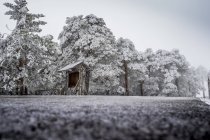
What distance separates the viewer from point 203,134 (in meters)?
2.90

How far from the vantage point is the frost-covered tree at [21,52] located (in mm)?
19219

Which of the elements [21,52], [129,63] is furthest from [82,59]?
[129,63]

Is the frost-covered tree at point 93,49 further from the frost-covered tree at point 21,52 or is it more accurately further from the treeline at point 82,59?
the frost-covered tree at point 21,52

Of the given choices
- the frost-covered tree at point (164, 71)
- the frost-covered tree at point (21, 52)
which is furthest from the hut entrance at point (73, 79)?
the frost-covered tree at point (164, 71)

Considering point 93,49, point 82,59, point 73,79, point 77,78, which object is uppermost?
point 93,49

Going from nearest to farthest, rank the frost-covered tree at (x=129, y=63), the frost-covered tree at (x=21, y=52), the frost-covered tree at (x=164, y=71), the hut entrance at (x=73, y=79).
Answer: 1. the frost-covered tree at (x=21, y=52)
2. the hut entrance at (x=73, y=79)
3. the frost-covered tree at (x=129, y=63)
4. the frost-covered tree at (x=164, y=71)

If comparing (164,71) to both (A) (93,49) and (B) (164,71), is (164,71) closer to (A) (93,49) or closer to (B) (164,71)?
(B) (164,71)

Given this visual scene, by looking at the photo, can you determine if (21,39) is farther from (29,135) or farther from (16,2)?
(29,135)

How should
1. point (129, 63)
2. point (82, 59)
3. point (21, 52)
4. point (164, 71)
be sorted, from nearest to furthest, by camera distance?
point (21, 52) → point (82, 59) → point (129, 63) → point (164, 71)

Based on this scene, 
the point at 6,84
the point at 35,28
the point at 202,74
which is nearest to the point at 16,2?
the point at 35,28

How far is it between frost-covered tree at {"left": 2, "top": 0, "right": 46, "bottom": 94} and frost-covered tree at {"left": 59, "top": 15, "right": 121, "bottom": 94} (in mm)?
8158

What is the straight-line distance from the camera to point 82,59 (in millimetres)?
28219

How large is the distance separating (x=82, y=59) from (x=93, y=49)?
2022 millimetres

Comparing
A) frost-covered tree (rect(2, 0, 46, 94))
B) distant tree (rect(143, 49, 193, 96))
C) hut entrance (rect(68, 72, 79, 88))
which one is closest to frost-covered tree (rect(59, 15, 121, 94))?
hut entrance (rect(68, 72, 79, 88))
